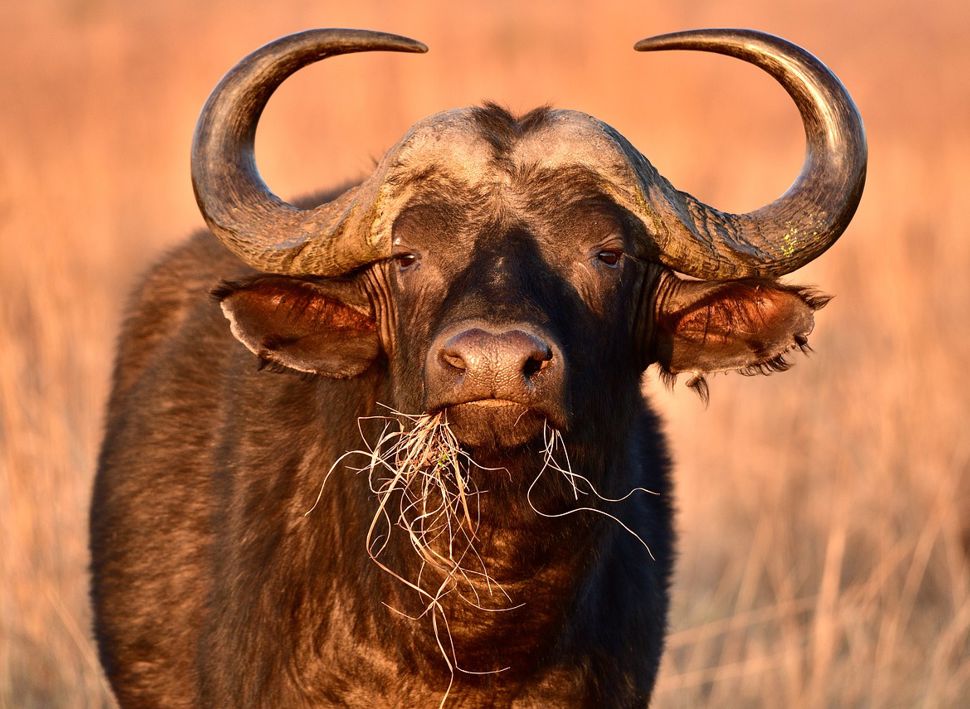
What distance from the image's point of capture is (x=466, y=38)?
696 inches

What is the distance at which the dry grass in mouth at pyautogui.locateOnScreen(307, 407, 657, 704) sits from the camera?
11.8 ft

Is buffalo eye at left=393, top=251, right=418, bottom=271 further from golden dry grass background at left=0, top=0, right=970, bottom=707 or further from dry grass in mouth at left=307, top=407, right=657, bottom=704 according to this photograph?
golden dry grass background at left=0, top=0, right=970, bottom=707

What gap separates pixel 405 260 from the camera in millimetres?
3988

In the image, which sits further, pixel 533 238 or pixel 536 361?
pixel 533 238

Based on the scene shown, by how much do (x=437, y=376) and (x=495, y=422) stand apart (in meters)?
0.20

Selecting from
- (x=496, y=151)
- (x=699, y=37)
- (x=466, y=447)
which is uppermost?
(x=699, y=37)

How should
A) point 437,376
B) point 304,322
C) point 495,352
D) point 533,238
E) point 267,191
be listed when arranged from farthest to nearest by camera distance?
1. point 267,191
2. point 304,322
3. point 533,238
4. point 437,376
5. point 495,352

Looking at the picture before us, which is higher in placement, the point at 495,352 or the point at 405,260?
the point at 405,260

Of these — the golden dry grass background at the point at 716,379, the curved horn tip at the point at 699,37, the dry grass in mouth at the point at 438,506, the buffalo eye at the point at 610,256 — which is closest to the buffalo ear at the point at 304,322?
the dry grass in mouth at the point at 438,506

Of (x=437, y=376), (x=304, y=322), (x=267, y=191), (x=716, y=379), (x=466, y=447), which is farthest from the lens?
(x=716, y=379)

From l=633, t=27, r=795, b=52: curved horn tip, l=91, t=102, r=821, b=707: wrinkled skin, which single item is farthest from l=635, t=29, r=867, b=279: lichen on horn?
l=91, t=102, r=821, b=707: wrinkled skin

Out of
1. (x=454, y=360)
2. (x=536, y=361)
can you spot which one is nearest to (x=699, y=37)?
(x=536, y=361)

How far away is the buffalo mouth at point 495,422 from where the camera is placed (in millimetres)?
3463

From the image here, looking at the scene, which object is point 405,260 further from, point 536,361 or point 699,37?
point 699,37
